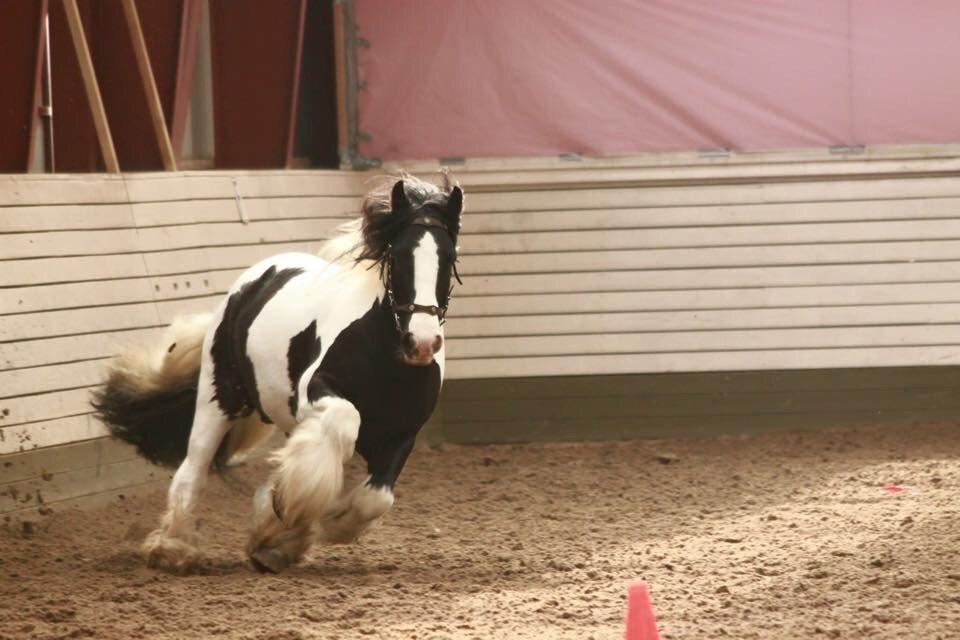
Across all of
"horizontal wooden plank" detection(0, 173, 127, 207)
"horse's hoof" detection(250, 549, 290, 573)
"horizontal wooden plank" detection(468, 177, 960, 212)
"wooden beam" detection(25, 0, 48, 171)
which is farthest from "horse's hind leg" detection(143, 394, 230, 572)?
"horizontal wooden plank" detection(468, 177, 960, 212)

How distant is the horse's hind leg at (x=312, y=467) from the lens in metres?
5.42

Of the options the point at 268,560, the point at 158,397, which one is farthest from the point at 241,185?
the point at 268,560

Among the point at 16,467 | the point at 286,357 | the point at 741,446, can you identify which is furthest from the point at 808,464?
the point at 16,467

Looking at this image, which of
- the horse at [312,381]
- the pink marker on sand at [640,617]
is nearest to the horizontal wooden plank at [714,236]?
the horse at [312,381]

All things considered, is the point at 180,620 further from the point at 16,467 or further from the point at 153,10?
the point at 153,10

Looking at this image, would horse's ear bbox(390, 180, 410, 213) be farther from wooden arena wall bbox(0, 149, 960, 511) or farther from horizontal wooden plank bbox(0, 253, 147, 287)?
wooden arena wall bbox(0, 149, 960, 511)

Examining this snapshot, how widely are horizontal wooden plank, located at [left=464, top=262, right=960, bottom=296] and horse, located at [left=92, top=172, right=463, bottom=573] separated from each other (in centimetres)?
350

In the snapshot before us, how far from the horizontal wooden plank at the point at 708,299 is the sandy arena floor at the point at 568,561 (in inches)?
46.8

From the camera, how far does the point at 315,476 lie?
541 cm

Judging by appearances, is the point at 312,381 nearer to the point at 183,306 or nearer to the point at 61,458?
the point at 61,458

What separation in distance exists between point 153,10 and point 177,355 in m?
3.71

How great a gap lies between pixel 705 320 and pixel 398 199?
184 inches

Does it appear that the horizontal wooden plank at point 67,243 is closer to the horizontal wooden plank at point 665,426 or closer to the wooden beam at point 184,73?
the wooden beam at point 184,73

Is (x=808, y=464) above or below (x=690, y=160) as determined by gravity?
below
